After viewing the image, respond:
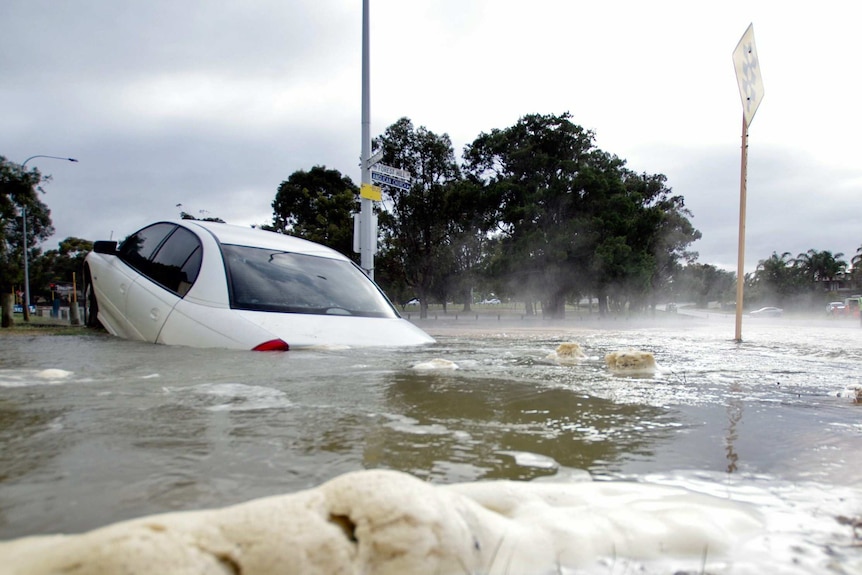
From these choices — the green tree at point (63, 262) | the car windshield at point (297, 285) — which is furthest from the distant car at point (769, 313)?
the green tree at point (63, 262)

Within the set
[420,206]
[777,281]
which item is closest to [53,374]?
[420,206]

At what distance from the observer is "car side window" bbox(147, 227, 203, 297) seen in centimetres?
467

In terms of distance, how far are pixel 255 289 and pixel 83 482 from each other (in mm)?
3388

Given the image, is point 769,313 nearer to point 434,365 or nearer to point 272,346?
point 434,365

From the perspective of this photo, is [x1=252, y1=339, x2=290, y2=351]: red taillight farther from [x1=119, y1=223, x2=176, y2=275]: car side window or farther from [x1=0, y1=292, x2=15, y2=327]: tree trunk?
[x1=0, y1=292, x2=15, y2=327]: tree trunk

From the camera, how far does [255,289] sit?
4547 mm

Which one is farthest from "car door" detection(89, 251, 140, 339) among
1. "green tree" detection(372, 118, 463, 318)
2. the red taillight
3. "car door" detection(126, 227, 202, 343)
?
"green tree" detection(372, 118, 463, 318)

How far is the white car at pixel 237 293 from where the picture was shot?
4324 millimetres

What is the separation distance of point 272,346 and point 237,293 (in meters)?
0.67

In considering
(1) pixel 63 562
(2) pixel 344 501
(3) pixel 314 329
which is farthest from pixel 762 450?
(3) pixel 314 329

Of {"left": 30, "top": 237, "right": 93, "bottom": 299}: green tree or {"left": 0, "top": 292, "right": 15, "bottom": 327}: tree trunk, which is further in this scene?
{"left": 30, "top": 237, "right": 93, "bottom": 299}: green tree

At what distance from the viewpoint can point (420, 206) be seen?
25.7 m

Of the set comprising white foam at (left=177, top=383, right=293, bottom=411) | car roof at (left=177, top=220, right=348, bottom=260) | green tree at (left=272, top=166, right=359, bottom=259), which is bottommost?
white foam at (left=177, top=383, right=293, bottom=411)

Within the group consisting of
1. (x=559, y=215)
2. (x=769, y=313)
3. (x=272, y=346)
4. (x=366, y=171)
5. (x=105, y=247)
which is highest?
(x=559, y=215)
